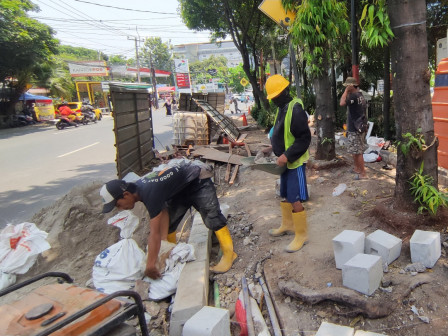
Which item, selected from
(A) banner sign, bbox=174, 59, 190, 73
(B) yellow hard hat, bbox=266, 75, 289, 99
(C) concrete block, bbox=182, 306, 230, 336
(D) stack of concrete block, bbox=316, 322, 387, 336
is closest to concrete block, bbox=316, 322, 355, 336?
(D) stack of concrete block, bbox=316, 322, 387, 336

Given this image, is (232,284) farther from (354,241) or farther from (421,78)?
(421,78)

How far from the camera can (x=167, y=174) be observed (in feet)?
10.0

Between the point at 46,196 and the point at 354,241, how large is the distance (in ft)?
19.3

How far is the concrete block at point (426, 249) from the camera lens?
2646mm

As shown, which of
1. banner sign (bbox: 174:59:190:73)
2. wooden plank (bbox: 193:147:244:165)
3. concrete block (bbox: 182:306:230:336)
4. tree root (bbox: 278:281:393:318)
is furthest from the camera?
banner sign (bbox: 174:59:190:73)

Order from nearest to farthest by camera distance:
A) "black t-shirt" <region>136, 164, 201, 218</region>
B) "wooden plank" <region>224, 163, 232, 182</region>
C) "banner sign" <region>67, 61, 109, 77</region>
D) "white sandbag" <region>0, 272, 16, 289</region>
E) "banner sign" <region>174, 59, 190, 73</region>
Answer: "black t-shirt" <region>136, 164, 201, 218</region>, "white sandbag" <region>0, 272, 16, 289</region>, "wooden plank" <region>224, 163, 232, 182</region>, "banner sign" <region>67, 61, 109, 77</region>, "banner sign" <region>174, 59, 190, 73</region>

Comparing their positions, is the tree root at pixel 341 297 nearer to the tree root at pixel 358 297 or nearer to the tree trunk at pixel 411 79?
the tree root at pixel 358 297

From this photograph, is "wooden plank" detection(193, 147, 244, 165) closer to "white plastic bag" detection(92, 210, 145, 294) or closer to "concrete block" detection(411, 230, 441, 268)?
"white plastic bag" detection(92, 210, 145, 294)

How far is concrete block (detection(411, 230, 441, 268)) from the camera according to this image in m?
2.65

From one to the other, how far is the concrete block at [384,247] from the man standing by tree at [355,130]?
102 inches

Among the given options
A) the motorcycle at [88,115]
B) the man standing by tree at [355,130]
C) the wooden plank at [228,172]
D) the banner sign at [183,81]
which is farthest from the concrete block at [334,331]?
the banner sign at [183,81]

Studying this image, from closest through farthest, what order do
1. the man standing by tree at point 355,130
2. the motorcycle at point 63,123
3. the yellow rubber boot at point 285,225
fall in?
the yellow rubber boot at point 285,225
the man standing by tree at point 355,130
the motorcycle at point 63,123

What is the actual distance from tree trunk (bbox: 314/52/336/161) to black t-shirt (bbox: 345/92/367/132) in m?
0.53

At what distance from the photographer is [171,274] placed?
308 centimetres
